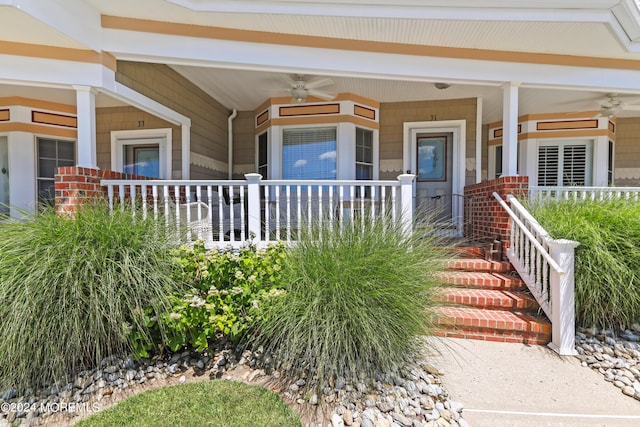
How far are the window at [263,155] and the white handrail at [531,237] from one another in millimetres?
4199

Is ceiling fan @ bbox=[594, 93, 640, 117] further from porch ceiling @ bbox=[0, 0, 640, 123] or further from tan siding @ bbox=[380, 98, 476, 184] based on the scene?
tan siding @ bbox=[380, 98, 476, 184]

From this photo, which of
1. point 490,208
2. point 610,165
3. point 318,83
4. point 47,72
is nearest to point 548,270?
point 490,208

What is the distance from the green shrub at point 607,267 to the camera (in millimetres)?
2969

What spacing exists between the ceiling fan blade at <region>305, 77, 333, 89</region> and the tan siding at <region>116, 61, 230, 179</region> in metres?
2.19

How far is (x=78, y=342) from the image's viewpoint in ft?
7.36

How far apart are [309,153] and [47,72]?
3851 mm

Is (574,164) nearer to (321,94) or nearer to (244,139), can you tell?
(321,94)

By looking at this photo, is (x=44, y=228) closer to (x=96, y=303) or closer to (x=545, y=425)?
(x=96, y=303)

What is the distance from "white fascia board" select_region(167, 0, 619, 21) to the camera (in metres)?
3.45

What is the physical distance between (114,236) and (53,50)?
109 inches

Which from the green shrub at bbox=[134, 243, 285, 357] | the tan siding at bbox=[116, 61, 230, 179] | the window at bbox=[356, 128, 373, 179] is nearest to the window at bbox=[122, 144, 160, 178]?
the tan siding at bbox=[116, 61, 230, 179]

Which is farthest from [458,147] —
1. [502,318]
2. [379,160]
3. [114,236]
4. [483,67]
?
[114,236]

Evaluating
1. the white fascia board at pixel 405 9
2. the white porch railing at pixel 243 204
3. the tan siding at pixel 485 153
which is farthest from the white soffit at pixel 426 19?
the tan siding at pixel 485 153

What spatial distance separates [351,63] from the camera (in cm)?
409
